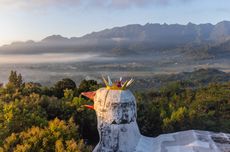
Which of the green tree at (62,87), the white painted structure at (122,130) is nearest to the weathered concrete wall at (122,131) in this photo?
the white painted structure at (122,130)

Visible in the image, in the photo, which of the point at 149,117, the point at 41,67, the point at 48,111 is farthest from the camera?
the point at 41,67

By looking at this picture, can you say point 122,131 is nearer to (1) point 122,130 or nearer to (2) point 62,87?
(1) point 122,130

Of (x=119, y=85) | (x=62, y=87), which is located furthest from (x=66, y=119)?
(x=62, y=87)

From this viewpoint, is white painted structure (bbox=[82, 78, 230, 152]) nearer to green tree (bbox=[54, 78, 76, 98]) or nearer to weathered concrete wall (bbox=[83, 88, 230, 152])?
weathered concrete wall (bbox=[83, 88, 230, 152])

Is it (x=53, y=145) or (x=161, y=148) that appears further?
(x=161, y=148)

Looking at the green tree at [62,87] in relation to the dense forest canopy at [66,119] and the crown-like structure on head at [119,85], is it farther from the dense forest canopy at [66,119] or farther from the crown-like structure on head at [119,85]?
the crown-like structure on head at [119,85]

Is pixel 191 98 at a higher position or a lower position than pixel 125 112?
lower

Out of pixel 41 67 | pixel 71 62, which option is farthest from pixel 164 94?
pixel 71 62

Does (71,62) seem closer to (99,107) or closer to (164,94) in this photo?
(164,94)

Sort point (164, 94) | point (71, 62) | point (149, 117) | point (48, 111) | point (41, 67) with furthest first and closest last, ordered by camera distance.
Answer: point (71, 62) < point (41, 67) < point (164, 94) < point (149, 117) < point (48, 111)

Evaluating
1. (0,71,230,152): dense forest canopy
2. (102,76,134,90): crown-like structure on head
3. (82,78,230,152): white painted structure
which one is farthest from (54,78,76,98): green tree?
(82,78,230,152): white painted structure
